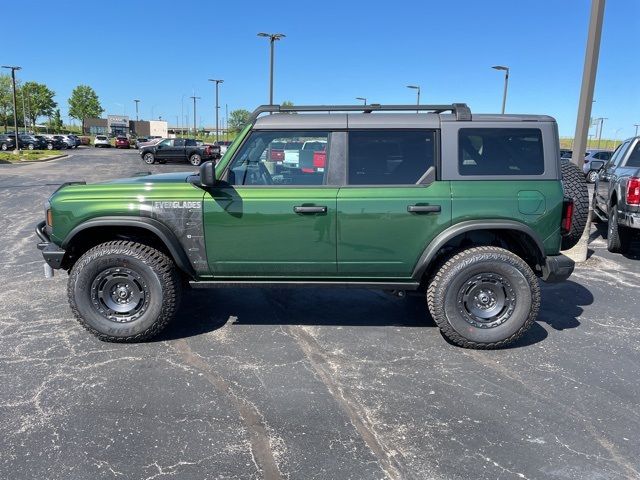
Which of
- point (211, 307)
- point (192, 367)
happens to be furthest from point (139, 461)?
point (211, 307)

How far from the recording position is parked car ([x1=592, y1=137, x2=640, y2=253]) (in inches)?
271

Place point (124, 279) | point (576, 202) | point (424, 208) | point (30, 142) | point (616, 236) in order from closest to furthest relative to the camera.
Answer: point (424, 208)
point (124, 279)
point (576, 202)
point (616, 236)
point (30, 142)

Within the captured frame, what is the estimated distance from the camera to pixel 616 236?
303 inches

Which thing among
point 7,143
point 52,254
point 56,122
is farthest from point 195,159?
point 56,122

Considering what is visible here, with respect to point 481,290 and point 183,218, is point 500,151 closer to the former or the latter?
point 481,290

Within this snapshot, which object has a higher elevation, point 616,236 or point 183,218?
point 183,218

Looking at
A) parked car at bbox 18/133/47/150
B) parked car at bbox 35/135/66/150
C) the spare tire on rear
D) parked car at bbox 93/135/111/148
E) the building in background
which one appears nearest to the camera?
the spare tire on rear

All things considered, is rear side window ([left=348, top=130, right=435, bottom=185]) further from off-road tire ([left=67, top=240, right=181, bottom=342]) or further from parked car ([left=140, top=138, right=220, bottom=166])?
parked car ([left=140, top=138, right=220, bottom=166])

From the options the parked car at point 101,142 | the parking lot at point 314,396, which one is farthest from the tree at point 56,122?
the parking lot at point 314,396

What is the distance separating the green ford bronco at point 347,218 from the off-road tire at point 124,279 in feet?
0.04

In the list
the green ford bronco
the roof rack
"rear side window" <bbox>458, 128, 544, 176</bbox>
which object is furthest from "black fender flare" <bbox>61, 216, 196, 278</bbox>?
"rear side window" <bbox>458, 128, 544, 176</bbox>

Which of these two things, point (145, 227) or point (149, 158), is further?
point (149, 158)

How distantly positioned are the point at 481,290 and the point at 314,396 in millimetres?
1720

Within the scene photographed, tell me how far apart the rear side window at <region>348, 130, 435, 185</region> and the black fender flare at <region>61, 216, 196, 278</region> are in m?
1.54
